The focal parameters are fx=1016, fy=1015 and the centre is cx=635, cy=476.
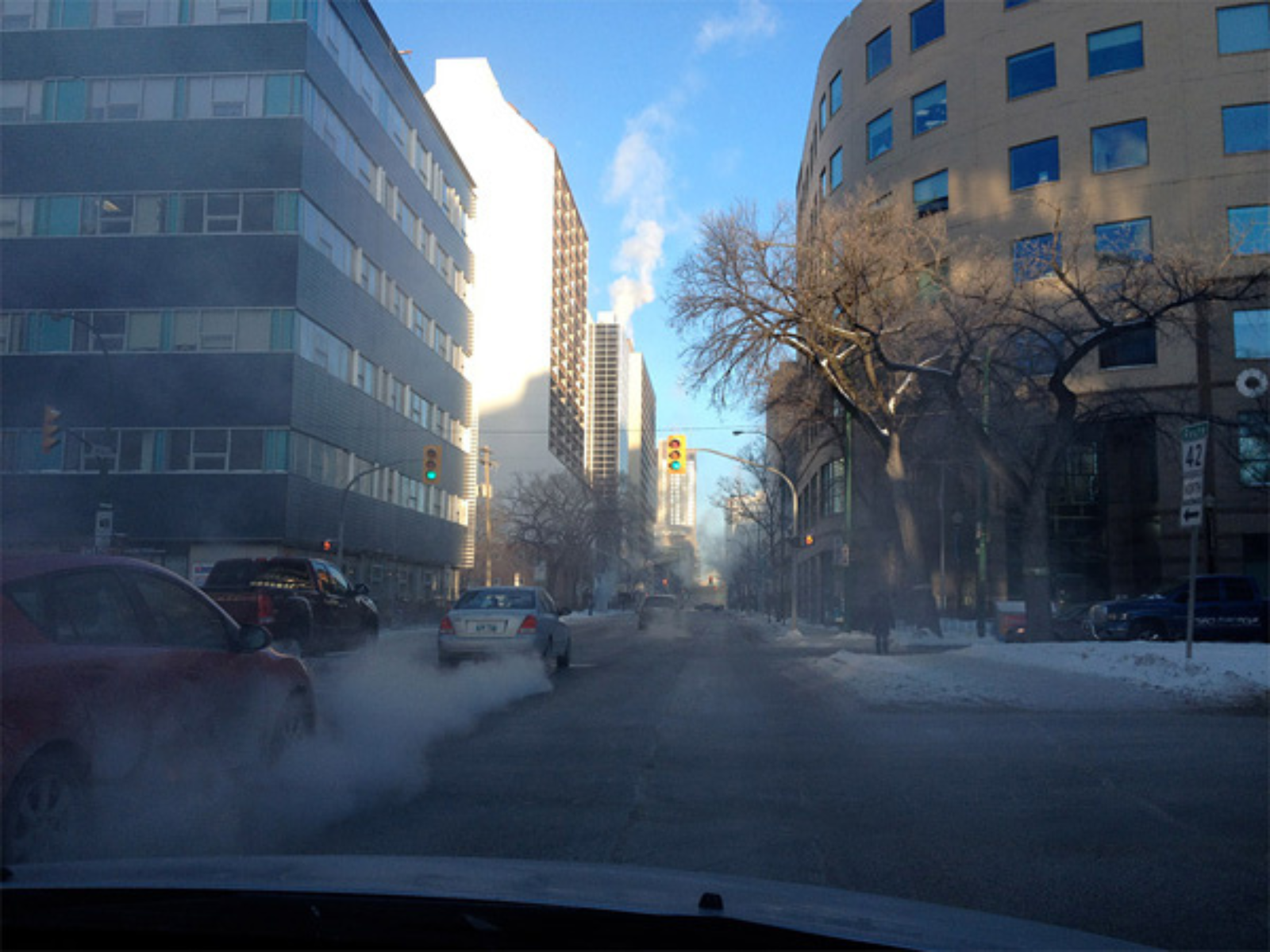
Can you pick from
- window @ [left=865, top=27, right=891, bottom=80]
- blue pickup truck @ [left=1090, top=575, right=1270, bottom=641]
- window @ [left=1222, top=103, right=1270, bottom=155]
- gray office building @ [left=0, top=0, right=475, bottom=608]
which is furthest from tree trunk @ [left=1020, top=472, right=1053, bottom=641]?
window @ [left=865, top=27, right=891, bottom=80]

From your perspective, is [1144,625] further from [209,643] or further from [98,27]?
[98,27]

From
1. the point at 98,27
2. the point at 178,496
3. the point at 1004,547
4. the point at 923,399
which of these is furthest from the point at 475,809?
the point at 98,27

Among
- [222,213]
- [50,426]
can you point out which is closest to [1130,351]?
[222,213]

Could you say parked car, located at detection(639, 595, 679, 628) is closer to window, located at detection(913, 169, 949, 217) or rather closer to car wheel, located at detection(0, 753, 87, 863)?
window, located at detection(913, 169, 949, 217)

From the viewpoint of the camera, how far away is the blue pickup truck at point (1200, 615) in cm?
2231

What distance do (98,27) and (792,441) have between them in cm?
2858

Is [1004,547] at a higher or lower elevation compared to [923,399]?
lower

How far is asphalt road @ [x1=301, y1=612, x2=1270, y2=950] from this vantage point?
4.68m

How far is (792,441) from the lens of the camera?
3719 cm

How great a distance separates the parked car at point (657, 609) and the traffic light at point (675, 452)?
48.7 feet

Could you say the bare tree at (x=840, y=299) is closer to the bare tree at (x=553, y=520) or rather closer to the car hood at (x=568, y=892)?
the car hood at (x=568, y=892)

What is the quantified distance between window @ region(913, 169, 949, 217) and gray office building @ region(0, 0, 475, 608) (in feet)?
74.0

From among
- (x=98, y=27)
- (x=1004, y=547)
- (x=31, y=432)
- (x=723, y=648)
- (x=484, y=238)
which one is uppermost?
(x=484, y=238)

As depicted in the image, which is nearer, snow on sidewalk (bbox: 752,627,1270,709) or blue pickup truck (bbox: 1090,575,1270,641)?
snow on sidewalk (bbox: 752,627,1270,709)
